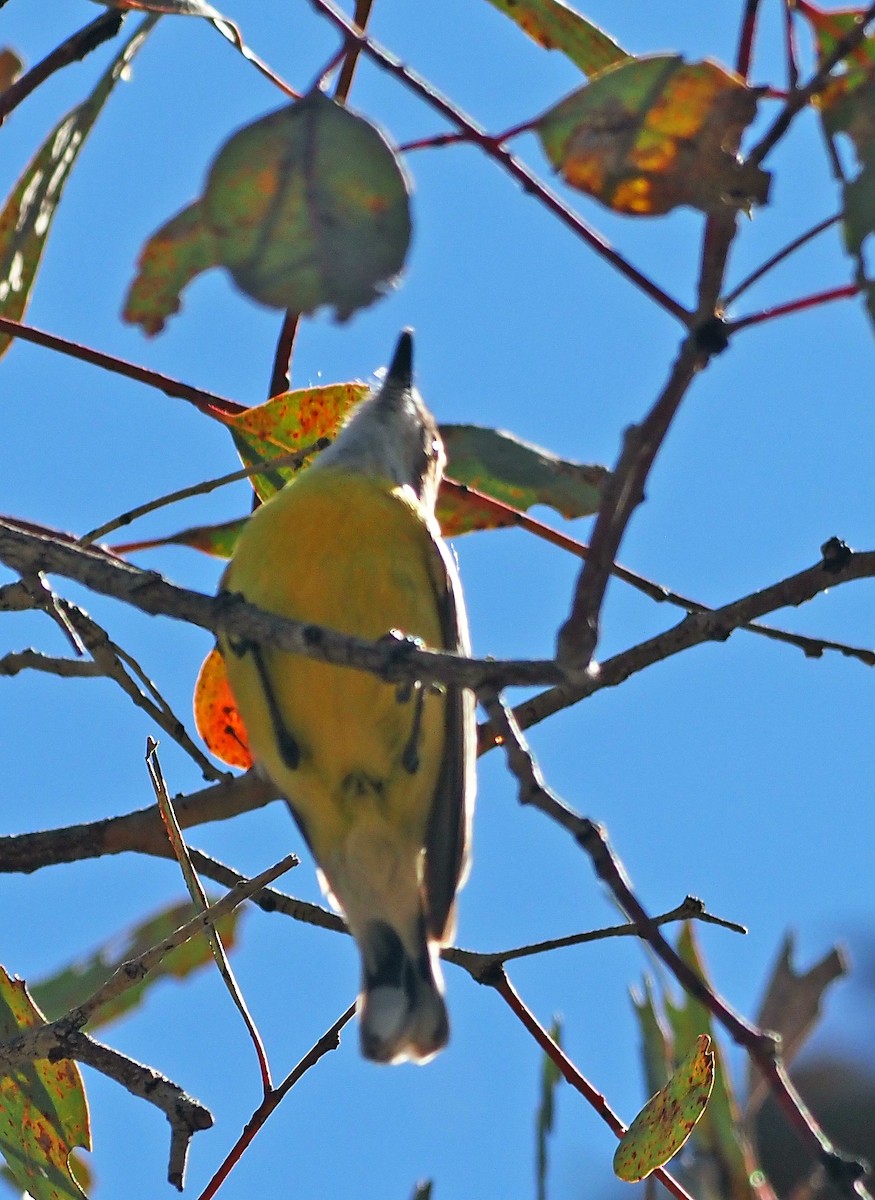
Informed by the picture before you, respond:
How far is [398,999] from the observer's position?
2.87m

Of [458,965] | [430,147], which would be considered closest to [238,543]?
[458,965]

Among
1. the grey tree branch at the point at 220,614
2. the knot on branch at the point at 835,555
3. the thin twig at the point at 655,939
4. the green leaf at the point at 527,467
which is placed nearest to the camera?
the thin twig at the point at 655,939

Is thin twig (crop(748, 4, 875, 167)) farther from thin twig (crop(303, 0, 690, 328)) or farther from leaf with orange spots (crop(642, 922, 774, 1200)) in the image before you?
leaf with orange spots (crop(642, 922, 774, 1200))

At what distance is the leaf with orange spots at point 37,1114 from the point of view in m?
2.46

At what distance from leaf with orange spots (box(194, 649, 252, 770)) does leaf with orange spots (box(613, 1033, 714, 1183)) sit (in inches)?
55.9

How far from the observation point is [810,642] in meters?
2.71

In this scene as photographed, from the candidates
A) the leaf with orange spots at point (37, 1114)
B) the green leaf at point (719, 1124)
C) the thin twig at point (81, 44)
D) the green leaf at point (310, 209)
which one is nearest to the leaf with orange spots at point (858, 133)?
the green leaf at point (310, 209)

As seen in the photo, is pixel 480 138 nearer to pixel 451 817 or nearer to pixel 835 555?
pixel 835 555

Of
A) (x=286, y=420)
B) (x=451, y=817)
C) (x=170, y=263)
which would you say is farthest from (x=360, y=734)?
(x=170, y=263)

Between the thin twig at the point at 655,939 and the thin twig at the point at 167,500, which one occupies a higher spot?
the thin twig at the point at 167,500

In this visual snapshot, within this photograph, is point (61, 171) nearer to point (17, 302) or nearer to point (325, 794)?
point (17, 302)

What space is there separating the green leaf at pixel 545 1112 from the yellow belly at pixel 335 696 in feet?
1.98

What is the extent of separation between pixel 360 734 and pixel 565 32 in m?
1.40

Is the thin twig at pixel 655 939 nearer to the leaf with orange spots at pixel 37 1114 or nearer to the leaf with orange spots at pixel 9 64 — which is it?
the leaf with orange spots at pixel 37 1114
